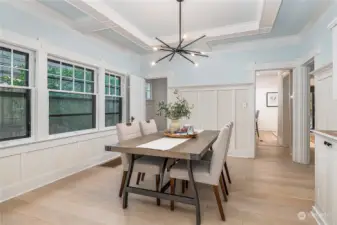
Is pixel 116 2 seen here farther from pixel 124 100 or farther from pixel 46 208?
pixel 46 208

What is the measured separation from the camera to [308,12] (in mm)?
3201

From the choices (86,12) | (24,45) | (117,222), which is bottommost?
(117,222)

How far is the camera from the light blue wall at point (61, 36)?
8.84ft

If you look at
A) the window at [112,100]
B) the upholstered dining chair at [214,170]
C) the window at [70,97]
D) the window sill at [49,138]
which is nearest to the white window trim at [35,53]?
the window sill at [49,138]

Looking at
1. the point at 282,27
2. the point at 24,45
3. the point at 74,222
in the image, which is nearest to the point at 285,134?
the point at 282,27

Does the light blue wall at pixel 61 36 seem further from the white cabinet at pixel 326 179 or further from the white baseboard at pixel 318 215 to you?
the white baseboard at pixel 318 215

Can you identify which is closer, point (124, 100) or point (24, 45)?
point (24, 45)

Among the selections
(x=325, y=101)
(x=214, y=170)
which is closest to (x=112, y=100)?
(x=214, y=170)

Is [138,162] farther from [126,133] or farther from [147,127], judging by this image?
[147,127]

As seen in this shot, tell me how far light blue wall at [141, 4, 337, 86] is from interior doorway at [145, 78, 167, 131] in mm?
1673

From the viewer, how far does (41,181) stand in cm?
305

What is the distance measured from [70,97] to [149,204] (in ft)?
8.07

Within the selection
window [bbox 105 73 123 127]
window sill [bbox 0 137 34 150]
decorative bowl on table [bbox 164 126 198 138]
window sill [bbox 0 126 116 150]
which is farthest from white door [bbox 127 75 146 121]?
window sill [bbox 0 137 34 150]

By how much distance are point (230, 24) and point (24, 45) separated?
3.42 m
